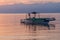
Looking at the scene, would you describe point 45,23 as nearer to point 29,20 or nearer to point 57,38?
point 29,20

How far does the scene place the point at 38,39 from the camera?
36.7 ft

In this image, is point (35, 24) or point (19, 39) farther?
point (35, 24)

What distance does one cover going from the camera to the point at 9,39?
36.3 feet

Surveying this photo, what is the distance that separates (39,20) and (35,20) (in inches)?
14.8

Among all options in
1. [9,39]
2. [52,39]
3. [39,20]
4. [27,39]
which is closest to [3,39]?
[9,39]

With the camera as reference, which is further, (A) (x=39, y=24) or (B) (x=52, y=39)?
(A) (x=39, y=24)

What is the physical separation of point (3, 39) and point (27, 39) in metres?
1.07

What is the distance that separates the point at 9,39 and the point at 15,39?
0.27m

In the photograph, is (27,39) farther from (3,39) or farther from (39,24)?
(39,24)

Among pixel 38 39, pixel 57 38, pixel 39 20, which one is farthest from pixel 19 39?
pixel 39 20

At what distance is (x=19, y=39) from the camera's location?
434 inches

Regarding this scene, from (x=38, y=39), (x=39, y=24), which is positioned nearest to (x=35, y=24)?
(x=39, y=24)

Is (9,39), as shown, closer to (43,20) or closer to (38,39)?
(38,39)

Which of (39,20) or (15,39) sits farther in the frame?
(39,20)
